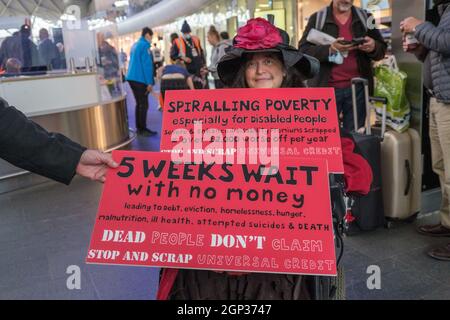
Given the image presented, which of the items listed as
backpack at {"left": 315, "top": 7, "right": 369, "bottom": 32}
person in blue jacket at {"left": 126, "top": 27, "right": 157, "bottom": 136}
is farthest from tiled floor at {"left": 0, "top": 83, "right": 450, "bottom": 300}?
person in blue jacket at {"left": 126, "top": 27, "right": 157, "bottom": 136}

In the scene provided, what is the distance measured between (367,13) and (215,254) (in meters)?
2.66

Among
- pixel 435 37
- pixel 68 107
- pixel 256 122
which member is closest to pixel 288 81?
pixel 256 122

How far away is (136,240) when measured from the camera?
1.30 metres

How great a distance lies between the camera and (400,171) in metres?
3.23

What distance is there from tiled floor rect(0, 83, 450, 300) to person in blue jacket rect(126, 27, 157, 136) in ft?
11.7

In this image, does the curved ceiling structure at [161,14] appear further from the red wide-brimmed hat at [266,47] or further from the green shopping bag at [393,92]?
the red wide-brimmed hat at [266,47]

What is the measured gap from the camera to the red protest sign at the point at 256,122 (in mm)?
1416

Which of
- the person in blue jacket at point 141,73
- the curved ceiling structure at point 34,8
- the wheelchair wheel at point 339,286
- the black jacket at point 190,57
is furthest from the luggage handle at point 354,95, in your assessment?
the black jacket at point 190,57

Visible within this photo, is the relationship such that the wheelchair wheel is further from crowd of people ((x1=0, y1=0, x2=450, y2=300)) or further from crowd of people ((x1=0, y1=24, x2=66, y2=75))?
crowd of people ((x1=0, y1=24, x2=66, y2=75))

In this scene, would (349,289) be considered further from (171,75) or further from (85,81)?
(171,75)

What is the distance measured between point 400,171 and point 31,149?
255cm

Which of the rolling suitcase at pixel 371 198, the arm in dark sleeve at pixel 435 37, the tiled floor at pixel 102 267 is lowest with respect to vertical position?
the tiled floor at pixel 102 267

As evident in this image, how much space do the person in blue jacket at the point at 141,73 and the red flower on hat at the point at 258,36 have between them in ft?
18.9

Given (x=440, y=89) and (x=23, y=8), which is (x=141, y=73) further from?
(x=440, y=89)
